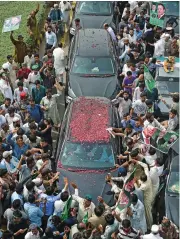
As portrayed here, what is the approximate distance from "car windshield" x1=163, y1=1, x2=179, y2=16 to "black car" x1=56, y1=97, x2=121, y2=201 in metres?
5.55

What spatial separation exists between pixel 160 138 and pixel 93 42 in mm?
4741

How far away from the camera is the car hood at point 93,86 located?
13281mm

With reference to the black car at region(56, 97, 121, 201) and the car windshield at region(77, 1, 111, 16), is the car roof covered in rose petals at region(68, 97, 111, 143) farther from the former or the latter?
the car windshield at region(77, 1, 111, 16)

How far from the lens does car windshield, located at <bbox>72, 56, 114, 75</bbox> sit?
13898mm

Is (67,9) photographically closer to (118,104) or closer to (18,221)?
(118,104)

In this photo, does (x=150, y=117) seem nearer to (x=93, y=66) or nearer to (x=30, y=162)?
(x=30, y=162)

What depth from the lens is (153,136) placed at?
36.6 ft

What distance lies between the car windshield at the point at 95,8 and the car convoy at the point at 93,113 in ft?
3.90

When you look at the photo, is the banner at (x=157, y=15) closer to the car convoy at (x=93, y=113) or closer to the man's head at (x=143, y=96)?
the car convoy at (x=93, y=113)

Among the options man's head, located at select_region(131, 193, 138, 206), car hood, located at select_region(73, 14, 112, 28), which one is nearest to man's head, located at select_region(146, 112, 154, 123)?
man's head, located at select_region(131, 193, 138, 206)

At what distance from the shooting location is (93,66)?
46.0 ft

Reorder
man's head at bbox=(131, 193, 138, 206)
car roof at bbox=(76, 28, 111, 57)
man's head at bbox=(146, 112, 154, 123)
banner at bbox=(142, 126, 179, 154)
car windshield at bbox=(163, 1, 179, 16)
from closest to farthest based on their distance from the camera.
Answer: man's head at bbox=(131, 193, 138, 206), banner at bbox=(142, 126, 179, 154), man's head at bbox=(146, 112, 154, 123), car roof at bbox=(76, 28, 111, 57), car windshield at bbox=(163, 1, 179, 16)

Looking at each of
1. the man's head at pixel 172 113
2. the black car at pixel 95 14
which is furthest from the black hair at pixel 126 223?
the black car at pixel 95 14

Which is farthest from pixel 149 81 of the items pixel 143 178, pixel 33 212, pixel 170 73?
pixel 33 212
